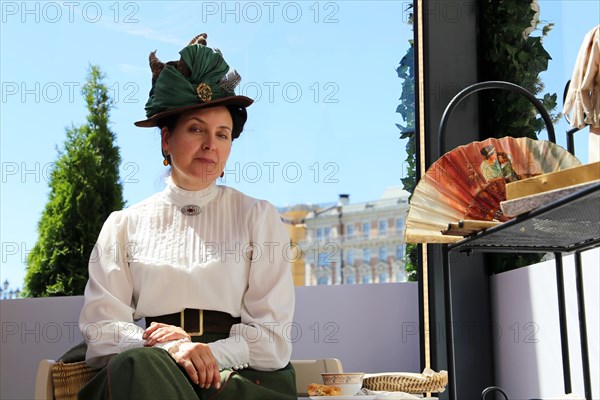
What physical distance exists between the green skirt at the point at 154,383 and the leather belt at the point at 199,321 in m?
0.21

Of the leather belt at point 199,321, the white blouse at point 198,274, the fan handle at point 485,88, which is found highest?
the fan handle at point 485,88

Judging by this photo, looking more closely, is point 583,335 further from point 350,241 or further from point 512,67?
point 350,241

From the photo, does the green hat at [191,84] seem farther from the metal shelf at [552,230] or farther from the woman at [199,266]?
the metal shelf at [552,230]

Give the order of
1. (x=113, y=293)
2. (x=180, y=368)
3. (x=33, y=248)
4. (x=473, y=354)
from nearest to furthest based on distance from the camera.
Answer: (x=180, y=368)
(x=113, y=293)
(x=473, y=354)
(x=33, y=248)

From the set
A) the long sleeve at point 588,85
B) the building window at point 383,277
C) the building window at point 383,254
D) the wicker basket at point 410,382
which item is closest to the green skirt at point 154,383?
the wicker basket at point 410,382

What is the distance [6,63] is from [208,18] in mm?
1169

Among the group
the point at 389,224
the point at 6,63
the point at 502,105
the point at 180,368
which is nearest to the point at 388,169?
the point at 389,224

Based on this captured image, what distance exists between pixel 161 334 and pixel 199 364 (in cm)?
20

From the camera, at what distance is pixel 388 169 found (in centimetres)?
465

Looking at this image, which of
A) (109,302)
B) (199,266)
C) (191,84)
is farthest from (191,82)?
(109,302)

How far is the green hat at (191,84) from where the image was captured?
2.78 metres

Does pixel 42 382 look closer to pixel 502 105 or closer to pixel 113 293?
pixel 113 293

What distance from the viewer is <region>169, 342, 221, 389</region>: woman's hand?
2.29 meters

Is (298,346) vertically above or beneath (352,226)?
beneath
